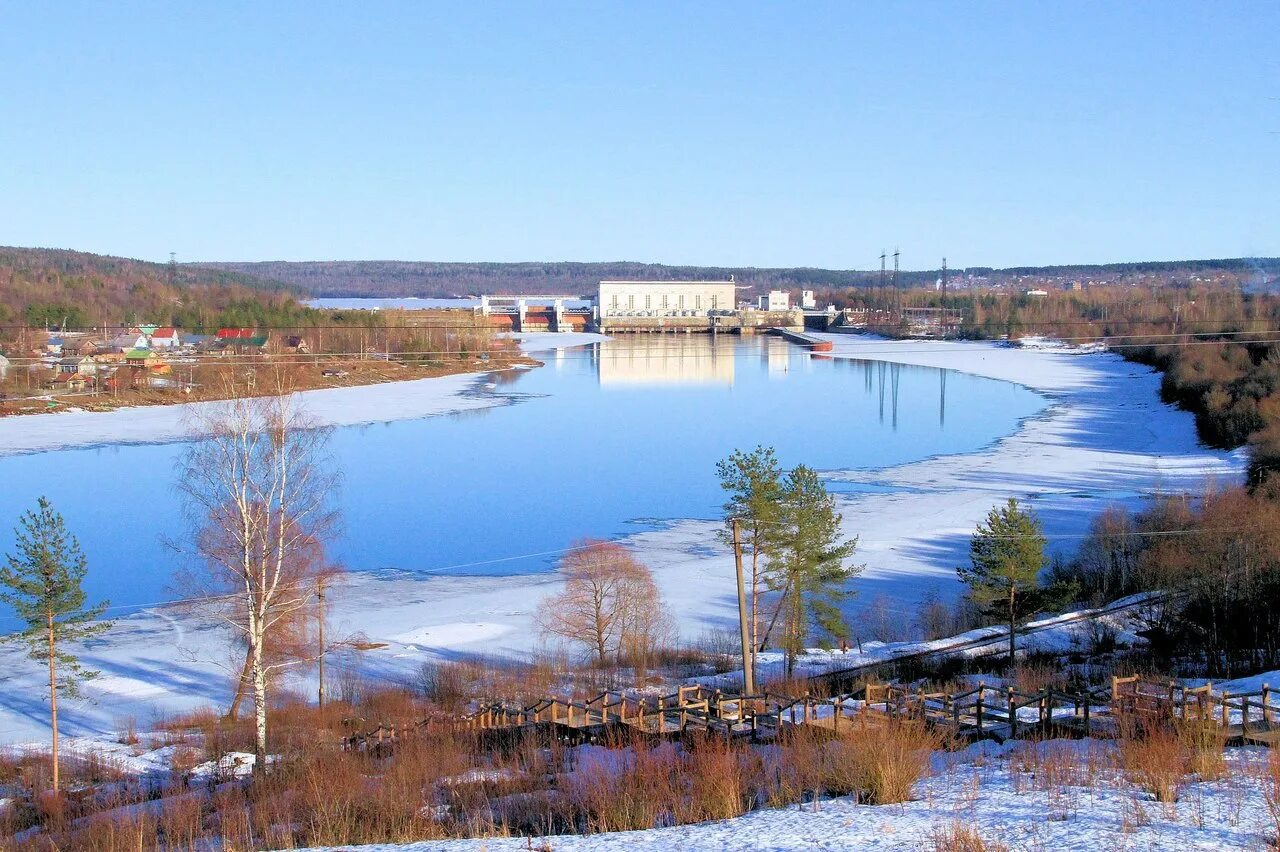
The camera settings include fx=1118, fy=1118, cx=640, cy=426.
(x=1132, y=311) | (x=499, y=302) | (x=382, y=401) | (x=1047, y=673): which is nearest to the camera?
(x=1047, y=673)

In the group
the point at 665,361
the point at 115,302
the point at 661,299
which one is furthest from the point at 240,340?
the point at 661,299

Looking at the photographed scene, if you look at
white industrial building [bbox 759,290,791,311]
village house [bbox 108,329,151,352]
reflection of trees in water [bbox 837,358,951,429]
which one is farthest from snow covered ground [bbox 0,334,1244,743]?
white industrial building [bbox 759,290,791,311]

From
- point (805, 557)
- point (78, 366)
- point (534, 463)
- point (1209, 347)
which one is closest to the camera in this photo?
point (805, 557)

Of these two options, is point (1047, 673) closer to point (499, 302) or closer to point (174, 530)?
point (174, 530)

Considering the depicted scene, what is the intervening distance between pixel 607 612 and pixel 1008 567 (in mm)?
3239

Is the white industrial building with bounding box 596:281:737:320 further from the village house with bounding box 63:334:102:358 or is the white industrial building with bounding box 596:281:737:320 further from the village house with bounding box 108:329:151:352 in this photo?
the village house with bounding box 63:334:102:358

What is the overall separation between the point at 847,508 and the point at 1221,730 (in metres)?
9.64

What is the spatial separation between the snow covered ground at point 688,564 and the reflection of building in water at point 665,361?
1387cm

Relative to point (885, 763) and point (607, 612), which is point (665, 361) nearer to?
point (607, 612)

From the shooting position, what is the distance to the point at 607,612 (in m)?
9.38

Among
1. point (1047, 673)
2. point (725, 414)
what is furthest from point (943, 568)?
point (725, 414)

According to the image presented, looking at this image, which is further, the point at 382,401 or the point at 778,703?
the point at 382,401

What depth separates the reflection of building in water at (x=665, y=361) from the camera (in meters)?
36.7

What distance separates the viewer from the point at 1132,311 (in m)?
45.3
